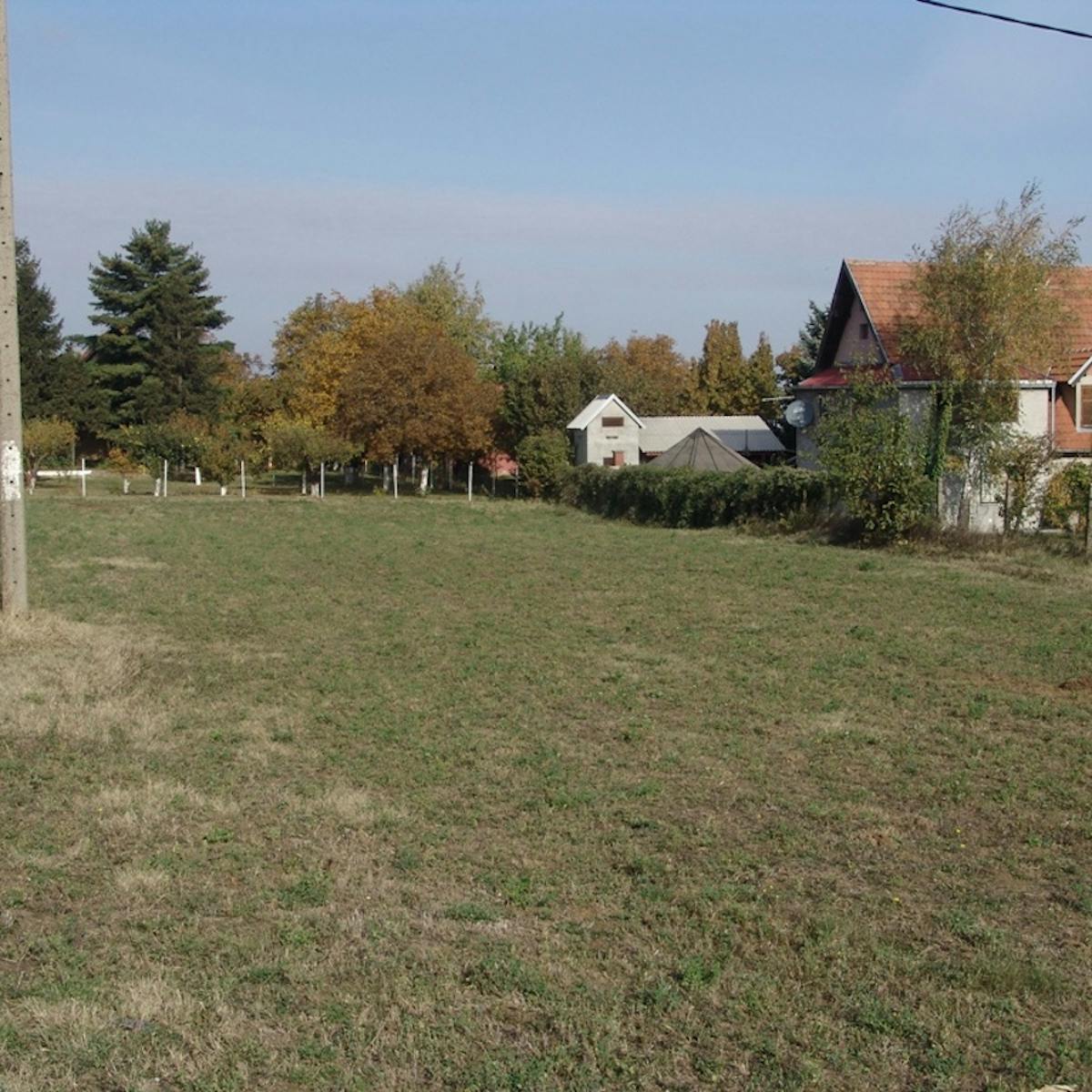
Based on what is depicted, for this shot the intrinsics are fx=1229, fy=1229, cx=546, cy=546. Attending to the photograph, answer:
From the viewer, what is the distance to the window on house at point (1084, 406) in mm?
27953

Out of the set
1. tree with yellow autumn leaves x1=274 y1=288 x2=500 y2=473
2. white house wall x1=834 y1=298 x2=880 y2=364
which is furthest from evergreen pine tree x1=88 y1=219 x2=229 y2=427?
white house wall x1=834 y1=298 x2=880 y2=364

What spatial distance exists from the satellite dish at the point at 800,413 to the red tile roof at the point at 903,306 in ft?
2.24

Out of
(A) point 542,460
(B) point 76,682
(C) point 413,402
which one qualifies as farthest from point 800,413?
(B) point 76,682

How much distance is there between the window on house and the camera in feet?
91.7

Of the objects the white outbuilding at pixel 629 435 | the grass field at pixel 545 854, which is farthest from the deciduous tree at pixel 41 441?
the grass field at pixel 545 854

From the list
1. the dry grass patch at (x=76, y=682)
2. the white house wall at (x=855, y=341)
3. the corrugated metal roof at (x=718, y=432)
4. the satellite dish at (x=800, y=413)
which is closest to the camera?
the dry grass patch at (x=76, y=682)

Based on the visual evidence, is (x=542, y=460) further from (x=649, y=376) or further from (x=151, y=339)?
(x=151, y=339)

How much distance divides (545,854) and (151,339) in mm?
62246

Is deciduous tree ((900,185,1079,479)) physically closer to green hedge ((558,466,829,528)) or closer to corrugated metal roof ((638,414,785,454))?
green hedge ((558,466,829,528))

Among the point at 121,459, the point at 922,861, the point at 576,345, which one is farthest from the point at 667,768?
the point at 576,345

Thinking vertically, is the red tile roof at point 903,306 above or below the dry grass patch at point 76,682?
above

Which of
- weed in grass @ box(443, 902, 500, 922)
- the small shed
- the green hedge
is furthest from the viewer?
the small shed

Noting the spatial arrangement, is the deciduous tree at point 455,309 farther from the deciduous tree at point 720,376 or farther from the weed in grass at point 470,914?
the weed in grass at point 470,914

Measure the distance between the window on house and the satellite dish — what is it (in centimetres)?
732
